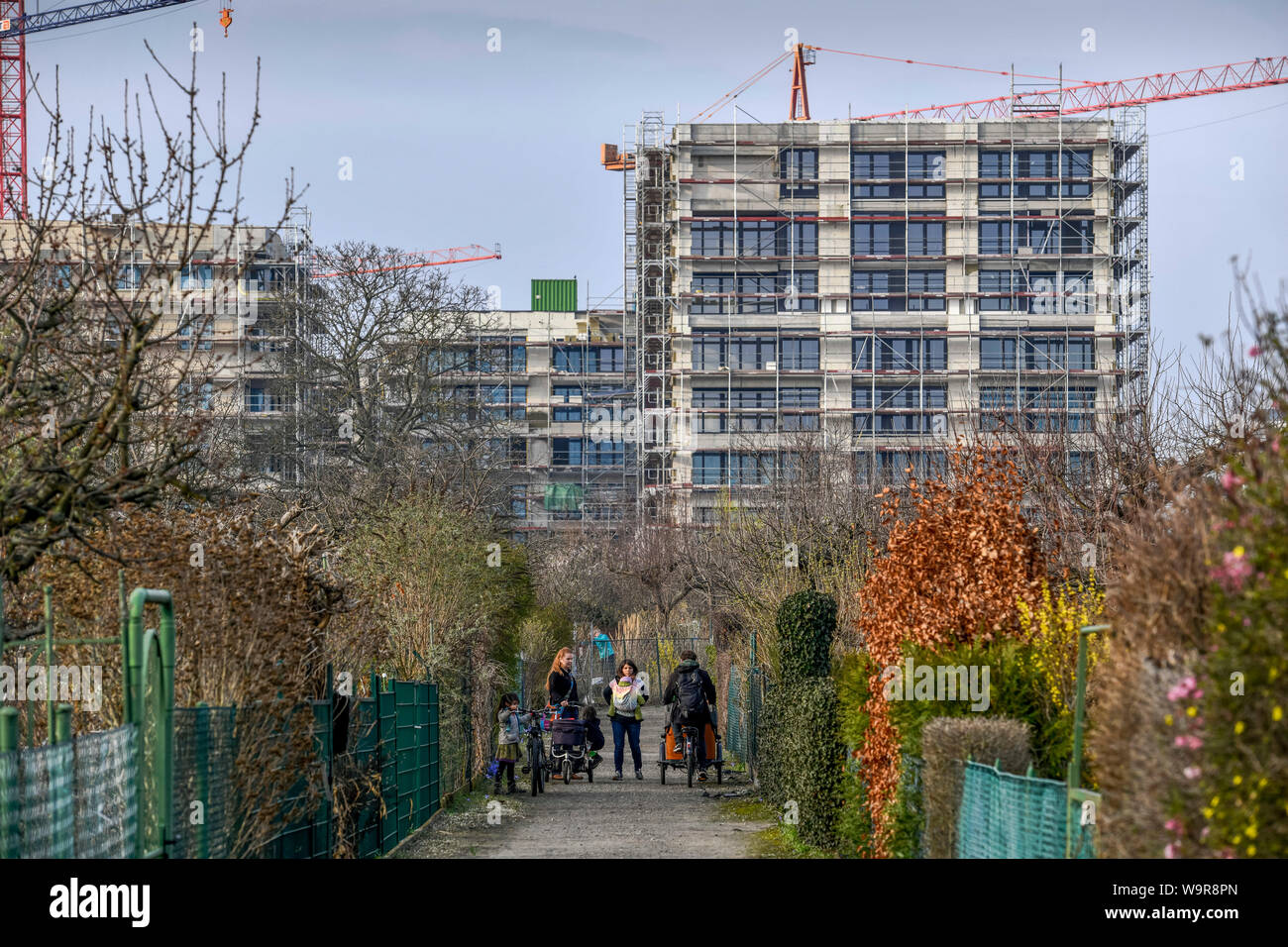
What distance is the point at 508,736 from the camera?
23156 mm

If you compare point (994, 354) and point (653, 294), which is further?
point (653, 294)

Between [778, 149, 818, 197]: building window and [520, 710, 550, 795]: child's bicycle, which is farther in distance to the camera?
[778, 149, 818, 197]: building window

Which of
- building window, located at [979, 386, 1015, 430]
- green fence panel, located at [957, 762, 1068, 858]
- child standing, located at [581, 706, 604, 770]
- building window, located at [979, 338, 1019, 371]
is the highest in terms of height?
building window, located at [979, 338, 1019, 371]

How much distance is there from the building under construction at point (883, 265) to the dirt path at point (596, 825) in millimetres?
56831

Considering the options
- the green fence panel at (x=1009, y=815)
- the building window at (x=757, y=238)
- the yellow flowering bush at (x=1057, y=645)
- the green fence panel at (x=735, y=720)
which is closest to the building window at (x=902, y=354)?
the building window at (x=757, y=238)

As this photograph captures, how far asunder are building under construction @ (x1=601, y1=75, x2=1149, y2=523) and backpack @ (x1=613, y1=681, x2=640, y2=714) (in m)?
55.7

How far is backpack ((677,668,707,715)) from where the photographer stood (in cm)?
2375

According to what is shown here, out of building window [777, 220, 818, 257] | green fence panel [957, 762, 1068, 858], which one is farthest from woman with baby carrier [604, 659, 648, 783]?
building window [777, 220, 818, 257]

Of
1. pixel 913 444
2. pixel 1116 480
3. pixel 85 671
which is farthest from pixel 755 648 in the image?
pixel 913 444

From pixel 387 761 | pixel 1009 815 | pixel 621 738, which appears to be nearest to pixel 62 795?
pixel 1009 815

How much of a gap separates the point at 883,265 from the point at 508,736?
206 feet

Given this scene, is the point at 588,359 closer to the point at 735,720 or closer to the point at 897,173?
the point at 897,173

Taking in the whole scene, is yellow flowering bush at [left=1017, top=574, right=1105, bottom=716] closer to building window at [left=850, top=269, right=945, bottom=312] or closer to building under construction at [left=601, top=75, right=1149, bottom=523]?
building under construction at [left=601, top=75, right=1149, bottom=523]
